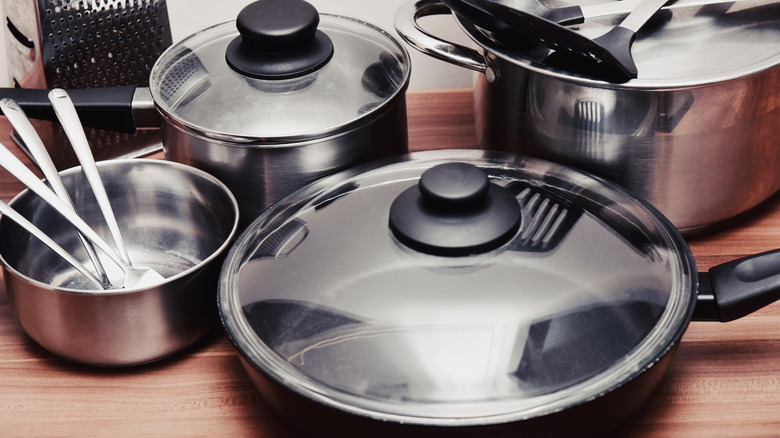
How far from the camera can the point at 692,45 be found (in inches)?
27.8

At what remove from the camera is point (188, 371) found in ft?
2.26

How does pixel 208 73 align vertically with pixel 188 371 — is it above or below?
above

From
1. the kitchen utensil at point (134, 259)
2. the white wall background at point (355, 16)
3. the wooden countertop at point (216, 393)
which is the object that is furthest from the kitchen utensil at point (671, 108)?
the white wall background at point (355, 16)

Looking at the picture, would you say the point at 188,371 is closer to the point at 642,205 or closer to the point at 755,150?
the point at 642,205

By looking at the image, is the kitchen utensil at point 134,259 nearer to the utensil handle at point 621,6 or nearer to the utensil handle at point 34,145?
the utensil handle at point 34,145

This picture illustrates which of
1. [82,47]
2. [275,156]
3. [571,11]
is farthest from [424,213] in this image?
[82,47]

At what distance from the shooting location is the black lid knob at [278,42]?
73 centimetres

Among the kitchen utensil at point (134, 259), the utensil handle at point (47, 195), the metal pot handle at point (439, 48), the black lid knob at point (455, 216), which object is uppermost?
the metal pot handle at point (439, 48)

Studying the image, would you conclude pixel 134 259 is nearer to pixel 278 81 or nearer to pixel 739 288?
pixel 278 81

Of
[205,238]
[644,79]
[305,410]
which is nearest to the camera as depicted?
[305,410]

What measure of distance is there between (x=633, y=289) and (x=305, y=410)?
0.24 meters

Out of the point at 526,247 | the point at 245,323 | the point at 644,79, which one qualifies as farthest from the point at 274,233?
the point at 644,79

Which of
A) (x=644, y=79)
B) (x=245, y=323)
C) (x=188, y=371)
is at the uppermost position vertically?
(x=644, y=79)

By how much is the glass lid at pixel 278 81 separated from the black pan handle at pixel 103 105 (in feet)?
0.08
